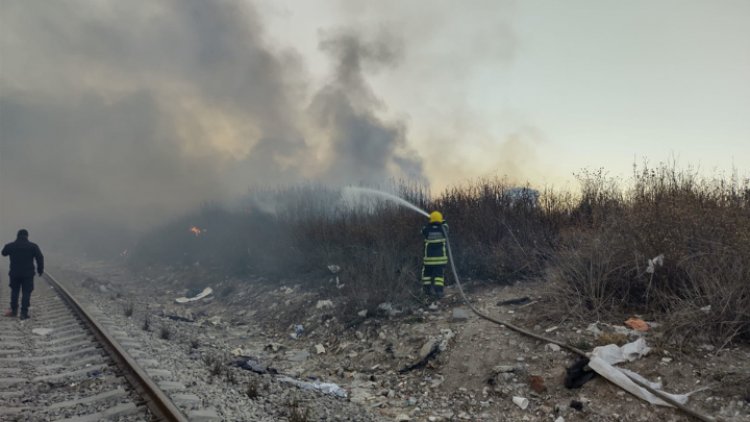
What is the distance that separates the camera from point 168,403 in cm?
436

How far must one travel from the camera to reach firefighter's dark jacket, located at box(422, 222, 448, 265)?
830cm

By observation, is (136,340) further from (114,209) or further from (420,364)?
(114,209)

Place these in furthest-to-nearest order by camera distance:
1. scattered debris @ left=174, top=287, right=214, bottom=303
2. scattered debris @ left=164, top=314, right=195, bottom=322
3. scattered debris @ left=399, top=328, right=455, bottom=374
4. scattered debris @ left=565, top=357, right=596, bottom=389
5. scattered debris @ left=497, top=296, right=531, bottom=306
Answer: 1. scattered debris @ left=174, top=287, right=214, bottom=303
2. scattered debris @ left=164, top=314, right=195, bottom=322
3. scattered debris @ left=497, top=296, right=531, bottom=306
4. scattered debris @ left=399, top=328, right=455, bottom=374
5. scattered debris @ left=565, top=357, right=596, bottom=389

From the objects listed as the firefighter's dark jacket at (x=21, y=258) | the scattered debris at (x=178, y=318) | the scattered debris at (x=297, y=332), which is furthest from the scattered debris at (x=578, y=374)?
the firefighter's dark jacket at (x=21, y=258)

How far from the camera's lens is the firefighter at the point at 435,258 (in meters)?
8.30

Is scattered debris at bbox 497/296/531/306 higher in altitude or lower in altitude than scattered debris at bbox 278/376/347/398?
higher

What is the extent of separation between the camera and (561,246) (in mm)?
7777

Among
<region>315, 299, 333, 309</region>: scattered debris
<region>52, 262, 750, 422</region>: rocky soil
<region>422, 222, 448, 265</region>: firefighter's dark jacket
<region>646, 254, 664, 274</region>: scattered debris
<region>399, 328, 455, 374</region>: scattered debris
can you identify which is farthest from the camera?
<region>315, 299, 333, 309</region>: scattered debris

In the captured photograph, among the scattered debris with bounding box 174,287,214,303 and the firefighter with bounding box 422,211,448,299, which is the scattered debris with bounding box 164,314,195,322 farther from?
the firefighter with bounding box 422,211,448,299

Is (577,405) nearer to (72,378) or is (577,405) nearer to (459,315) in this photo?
(459,315)

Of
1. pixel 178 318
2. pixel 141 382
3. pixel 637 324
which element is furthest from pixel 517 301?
pixel 178 318

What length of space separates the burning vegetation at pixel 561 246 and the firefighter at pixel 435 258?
1.41 ft

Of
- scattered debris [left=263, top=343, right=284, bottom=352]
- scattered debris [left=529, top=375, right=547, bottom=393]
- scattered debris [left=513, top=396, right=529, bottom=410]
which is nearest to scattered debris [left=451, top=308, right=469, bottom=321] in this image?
scattered debris [left=529, top=375, right=547, bottom=393]

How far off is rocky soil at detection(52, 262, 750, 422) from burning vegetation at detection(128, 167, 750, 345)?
1.32 feet
